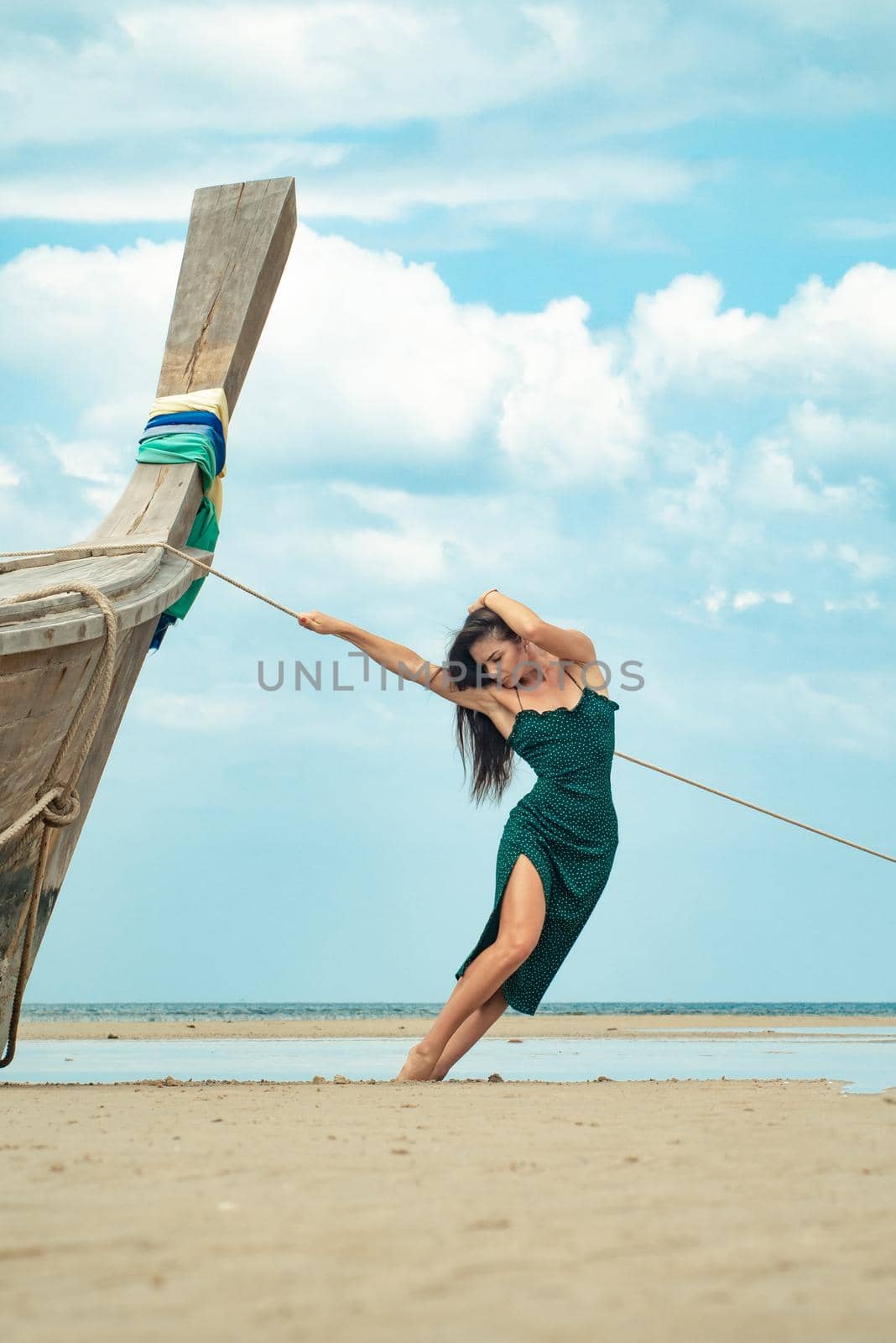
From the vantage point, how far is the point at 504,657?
4.23 metres

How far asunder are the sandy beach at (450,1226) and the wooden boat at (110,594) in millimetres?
1149

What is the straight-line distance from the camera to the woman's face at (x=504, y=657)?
423 cm

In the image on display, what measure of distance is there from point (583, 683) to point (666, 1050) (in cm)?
474

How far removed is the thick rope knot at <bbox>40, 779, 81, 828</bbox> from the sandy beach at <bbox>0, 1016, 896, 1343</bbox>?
1147 mm

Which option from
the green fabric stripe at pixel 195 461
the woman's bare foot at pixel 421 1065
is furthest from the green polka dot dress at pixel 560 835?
the green fabric stripe at pixel 195 461

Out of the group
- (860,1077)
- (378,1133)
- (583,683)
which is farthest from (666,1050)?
(378,1133)

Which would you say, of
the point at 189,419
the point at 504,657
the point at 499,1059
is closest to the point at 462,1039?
the point at 504,657

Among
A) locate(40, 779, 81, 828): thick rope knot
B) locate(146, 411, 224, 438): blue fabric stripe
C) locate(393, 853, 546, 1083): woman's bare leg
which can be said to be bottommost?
locate(393, 853, 546, 1083): woman's bare leg

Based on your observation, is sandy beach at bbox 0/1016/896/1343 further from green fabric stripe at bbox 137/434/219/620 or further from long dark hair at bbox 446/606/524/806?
green fabric stripe at bbox 137/434/219/620

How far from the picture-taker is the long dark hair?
427 cm

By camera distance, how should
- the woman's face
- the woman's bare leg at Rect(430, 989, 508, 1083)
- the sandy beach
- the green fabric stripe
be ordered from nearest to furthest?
1. the sandy beach
2. the woman's bare leg at Rect(430, 989, 508, 1083)
3. the woman's face
4. the green fabric stripe

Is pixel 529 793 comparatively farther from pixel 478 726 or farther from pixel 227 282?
pixel 227 282

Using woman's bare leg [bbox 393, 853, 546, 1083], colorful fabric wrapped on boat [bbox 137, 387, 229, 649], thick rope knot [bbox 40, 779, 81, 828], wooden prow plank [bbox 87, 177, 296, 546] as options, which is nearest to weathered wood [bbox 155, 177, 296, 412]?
wooden prow plank [bbox 87, 177, 296, 546]

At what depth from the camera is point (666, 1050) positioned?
321 inches
